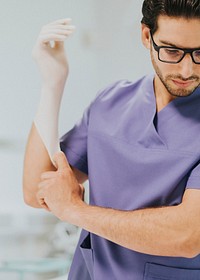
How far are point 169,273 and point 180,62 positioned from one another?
17.0 inches

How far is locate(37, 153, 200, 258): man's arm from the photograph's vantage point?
916 millimetres

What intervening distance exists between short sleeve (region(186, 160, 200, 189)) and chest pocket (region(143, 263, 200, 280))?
0.19m

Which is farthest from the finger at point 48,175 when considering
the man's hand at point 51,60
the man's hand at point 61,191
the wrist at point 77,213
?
the man's hand at point 51,60

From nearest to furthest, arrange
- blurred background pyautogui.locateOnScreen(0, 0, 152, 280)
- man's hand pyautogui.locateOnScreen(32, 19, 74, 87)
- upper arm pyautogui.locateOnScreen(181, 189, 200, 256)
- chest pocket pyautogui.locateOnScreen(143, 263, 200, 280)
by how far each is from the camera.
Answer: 1. upper arm pyautogui.locateOnScreen(181, 189, 200, 256)
2. chest pocket pyautogui.locateOnScreen(143, 263, 200, 280)
3. man's hand pyautogui.locateOnScreen(32, 19, 74, 87)
4. blurred background pyautogui.locateOnScreen(0, 0, 152, 280)

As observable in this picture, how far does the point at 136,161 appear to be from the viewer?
1.05 meters

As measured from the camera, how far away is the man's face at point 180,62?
3.16 feet

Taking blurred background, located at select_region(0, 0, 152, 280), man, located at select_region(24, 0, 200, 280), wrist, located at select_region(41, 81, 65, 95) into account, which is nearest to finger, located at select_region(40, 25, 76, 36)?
man, located at select_region(24, 0, 200, 280)

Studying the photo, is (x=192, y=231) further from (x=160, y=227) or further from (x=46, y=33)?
(x=46, y=33)

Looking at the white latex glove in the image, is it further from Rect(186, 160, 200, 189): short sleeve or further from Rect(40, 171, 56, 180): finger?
Rect(186, 160, 200, 189): short sleeve

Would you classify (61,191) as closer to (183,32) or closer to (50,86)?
(50,86)

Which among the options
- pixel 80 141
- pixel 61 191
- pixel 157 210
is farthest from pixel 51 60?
pixel 157 210

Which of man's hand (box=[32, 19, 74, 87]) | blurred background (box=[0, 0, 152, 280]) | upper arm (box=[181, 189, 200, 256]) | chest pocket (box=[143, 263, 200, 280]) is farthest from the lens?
blurred background (box=[0, 0, 152, 280])

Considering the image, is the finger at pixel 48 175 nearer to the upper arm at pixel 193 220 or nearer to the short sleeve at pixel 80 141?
the short sleeve at pixel 80 141

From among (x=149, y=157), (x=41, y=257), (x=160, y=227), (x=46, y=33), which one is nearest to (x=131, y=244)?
(x=160, y=227)
